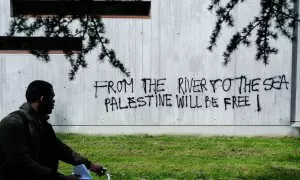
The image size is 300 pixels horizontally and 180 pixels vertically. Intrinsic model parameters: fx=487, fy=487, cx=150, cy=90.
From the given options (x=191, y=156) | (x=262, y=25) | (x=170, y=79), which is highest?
(x=262, y=25)

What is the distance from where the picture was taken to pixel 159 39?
39.7 feet

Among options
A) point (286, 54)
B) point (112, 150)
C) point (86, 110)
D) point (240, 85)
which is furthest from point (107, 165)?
point (286, 54)

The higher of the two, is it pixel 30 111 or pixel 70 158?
pixel 30 111

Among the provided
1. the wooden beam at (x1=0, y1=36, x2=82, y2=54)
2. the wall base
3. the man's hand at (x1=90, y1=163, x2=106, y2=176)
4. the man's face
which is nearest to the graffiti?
the wall base

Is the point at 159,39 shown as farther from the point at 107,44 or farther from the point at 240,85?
the point at 240,85

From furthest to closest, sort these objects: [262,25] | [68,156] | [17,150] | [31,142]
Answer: [262,25] → [68,156] → [31,142] → [17,150]

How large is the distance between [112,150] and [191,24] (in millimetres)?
3915

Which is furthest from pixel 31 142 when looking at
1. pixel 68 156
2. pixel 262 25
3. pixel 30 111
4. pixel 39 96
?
pixel 262 25

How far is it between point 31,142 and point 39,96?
35 cm

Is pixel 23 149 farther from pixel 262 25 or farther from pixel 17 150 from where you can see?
pixel 262 25

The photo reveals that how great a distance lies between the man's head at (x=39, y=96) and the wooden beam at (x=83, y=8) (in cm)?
861

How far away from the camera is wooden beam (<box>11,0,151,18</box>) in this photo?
39.4 ft

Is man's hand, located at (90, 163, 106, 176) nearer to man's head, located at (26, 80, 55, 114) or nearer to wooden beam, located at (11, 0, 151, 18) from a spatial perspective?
man's head, located at (26, 80, 55, 114)

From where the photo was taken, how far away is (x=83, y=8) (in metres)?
12.0
